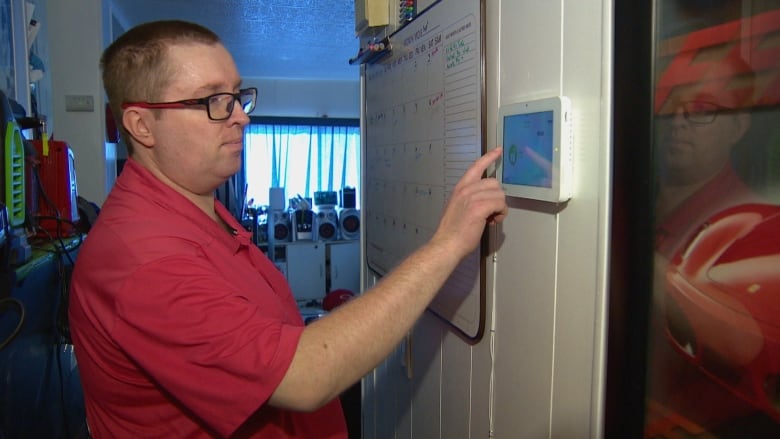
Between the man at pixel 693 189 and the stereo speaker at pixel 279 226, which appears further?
the stereo speaker at pixel 279 226

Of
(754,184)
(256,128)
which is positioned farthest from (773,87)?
(256,128)

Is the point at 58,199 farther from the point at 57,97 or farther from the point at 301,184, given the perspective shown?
the point at 301,184

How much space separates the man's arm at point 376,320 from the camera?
2.08 ft

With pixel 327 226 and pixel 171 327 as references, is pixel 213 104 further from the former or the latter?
pixel 327 226

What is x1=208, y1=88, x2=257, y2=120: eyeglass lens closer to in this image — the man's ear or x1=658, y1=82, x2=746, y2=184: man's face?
the man's ear

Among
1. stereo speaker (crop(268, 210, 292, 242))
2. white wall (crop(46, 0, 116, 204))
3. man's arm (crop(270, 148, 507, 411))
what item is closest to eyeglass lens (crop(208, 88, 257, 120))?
man's arm (crop(270, 148, 507, 411))

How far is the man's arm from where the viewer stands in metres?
0.63

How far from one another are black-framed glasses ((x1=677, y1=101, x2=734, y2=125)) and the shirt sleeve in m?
0.51

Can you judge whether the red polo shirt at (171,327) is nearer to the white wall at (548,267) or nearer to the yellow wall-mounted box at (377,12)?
the white wall at (548,267)

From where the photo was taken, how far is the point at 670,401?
0.61 metres

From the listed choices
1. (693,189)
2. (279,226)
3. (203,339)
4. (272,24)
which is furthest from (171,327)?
(279,226)

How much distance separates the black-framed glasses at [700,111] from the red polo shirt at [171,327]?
20.2 inches

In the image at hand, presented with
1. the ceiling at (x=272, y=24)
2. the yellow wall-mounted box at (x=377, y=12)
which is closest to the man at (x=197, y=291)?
the yellow wall-mounted box at (x=377, y=12)

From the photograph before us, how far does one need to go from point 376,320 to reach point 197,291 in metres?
0.23
